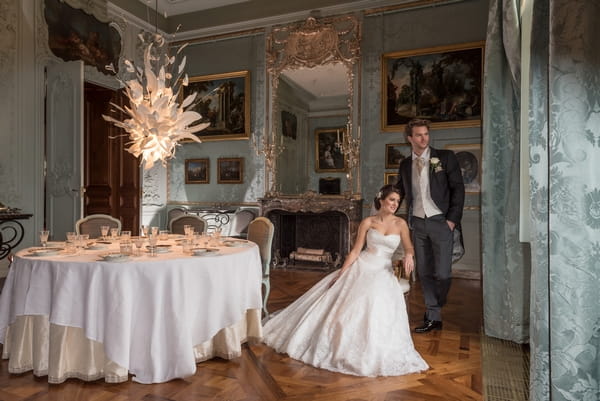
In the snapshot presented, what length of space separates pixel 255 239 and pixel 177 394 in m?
1.58

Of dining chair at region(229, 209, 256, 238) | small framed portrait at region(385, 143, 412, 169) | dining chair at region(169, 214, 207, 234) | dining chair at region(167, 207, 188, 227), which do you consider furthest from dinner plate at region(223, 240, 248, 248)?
Result: dining chair at region(167, 207, 188, 227)

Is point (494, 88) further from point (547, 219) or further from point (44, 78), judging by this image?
point (44, 78)

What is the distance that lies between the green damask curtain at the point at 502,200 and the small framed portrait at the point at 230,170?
4870 mm

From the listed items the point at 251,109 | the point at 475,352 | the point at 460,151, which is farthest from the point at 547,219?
the point at 251,109

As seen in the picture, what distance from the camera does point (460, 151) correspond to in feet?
20.5

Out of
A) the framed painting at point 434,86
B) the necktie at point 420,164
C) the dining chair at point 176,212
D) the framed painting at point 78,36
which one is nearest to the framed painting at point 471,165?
the framed painting at point 434,86

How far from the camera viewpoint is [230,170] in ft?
25.3

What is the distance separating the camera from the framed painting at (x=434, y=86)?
621 cm

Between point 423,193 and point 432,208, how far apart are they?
0.47 feet

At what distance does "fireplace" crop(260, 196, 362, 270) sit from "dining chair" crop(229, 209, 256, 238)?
31 centimetres

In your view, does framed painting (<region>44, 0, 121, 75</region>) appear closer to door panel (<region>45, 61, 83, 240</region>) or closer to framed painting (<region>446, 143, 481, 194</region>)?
door panel (<region>45, 61, 83, 240</region>)

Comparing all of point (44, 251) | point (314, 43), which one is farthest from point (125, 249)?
point (314, 43)

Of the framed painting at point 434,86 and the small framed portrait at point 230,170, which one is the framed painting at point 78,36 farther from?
the framed painting at point 434,86

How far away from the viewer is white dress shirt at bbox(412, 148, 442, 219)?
11.5 ft
